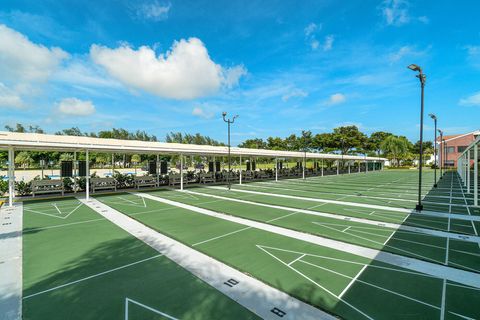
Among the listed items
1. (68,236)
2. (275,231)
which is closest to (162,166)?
(68,236)

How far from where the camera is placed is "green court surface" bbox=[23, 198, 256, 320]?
3.81 meters

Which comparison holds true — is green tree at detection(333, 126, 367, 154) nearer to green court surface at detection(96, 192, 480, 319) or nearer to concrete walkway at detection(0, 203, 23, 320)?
green court surface at detection(96, 192, 480, 319)

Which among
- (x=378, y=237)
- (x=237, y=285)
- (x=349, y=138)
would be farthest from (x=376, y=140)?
(x=237, y=285)

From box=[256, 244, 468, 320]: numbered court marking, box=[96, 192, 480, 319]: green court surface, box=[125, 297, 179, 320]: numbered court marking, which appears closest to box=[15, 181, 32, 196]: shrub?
box=[96, 192, 480, 319]: green court surface

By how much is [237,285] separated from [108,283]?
2.51 meters

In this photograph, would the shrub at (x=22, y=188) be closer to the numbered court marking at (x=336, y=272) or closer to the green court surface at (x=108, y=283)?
the green court surface at (x=108, y=283)

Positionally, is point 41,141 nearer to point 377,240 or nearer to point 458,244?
point 377,240

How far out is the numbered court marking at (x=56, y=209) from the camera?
1040cm

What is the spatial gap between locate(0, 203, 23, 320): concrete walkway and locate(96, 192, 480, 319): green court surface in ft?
11.5

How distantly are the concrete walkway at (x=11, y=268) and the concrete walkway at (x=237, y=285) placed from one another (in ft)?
8.97

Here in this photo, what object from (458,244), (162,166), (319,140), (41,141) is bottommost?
(458,244)

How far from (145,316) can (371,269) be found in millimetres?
4585

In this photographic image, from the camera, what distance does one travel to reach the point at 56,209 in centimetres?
1143

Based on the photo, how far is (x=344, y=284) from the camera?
15.1ft
